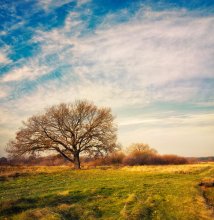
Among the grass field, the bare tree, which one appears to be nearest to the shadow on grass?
the grass field

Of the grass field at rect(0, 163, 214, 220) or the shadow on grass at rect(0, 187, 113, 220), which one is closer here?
the grass field at rect(0, 163, 214, 220)

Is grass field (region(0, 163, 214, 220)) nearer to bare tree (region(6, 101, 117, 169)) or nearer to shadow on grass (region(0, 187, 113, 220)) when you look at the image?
shadow on grass (region(0, 187, 113, 220))

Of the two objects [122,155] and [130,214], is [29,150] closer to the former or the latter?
[122,155]

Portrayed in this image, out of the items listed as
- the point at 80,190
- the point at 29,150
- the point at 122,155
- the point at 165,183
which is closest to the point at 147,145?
the point at 122,155

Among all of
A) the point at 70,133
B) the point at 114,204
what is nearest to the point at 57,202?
the point at 114,204

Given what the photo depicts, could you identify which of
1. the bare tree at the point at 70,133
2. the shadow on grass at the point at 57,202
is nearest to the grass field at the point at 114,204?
the shadow on grass at the point at 57,202

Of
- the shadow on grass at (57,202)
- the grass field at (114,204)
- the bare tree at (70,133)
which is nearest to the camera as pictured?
the grass field at (114,204)

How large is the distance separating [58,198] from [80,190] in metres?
2.98

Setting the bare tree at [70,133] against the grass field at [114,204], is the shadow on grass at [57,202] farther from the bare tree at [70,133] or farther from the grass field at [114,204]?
the bare tree at [70,133]

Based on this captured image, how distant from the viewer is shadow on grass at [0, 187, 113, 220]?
14923mm

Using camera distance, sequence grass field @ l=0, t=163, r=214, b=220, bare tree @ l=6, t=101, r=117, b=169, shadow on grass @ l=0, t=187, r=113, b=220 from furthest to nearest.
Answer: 1. bare tree @ l=6, t=101, r=117, b=169
2. shadow on grass @ l=0, t=187, r=113, b=220
3. grass field @ l=0, t=163, r=214, b=220

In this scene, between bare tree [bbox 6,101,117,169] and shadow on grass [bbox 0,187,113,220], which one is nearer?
shadow on grass [bbox 0,187,113,220]

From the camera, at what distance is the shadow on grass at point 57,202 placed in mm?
14923

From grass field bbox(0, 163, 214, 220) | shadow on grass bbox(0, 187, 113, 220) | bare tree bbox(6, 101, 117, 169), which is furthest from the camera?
bare tree bbox(6, 101, 117, 169)
